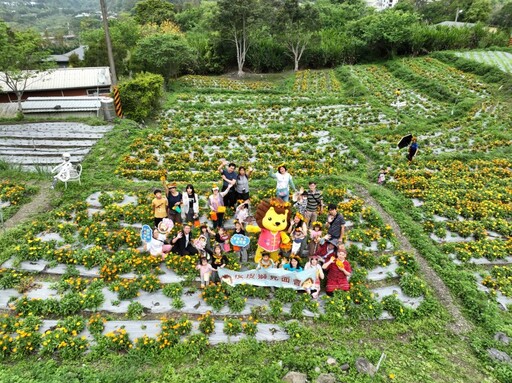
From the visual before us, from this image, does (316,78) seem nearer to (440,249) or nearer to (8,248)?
(440,249)

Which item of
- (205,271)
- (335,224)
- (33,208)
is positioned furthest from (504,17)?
(33,208)

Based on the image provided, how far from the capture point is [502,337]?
710 cm

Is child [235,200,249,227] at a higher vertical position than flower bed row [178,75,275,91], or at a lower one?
lower

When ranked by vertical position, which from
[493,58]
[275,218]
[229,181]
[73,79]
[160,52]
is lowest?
[275,218]

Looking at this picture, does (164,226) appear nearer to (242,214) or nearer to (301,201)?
(242,214)

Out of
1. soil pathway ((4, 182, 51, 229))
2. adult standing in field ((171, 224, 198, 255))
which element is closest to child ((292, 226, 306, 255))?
adult standing in field ((171, 224, 198, 255))

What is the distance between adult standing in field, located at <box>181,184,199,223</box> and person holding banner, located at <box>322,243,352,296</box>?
3.76 metres

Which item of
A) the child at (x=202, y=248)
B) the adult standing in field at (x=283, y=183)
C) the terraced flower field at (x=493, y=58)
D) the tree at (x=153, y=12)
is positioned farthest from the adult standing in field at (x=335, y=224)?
the tree at (x=153, y=12)

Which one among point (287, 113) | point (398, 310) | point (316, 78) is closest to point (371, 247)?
point (398, 310)

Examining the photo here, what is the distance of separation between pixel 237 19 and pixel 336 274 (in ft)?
98.8

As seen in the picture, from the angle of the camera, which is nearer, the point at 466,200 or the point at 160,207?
the point at 160,207

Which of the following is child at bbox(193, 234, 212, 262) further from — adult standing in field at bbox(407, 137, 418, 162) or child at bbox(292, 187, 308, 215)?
adult standing in field at bbox(407, 137, 418, 162)

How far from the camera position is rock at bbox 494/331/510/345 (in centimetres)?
703

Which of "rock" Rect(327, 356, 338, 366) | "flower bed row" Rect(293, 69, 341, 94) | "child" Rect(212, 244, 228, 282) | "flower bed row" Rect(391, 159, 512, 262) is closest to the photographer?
"rock" Rect(327, 356, 338, 366)
